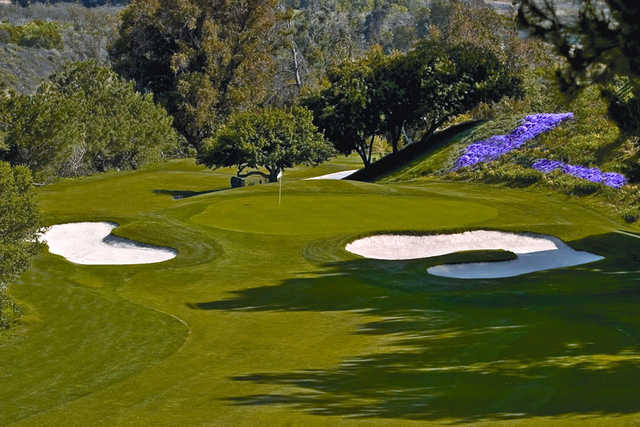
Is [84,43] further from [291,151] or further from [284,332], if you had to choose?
[284,332]

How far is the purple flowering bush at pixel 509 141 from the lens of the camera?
5766cm

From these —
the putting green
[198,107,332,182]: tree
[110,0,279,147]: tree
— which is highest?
[110,0,279,147]: tree

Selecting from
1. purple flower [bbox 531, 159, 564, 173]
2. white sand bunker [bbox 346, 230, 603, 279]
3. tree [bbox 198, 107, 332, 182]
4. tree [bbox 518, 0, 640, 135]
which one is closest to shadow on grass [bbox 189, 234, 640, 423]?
white sand bunker [bbox 346, 230, 603, 279]

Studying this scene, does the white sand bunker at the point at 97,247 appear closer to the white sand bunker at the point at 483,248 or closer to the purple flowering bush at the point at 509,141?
the white sand bunker at the point at 483,248

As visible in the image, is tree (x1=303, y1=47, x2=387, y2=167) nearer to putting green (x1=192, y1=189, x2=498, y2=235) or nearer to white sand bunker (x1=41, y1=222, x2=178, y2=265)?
putting green (x1=192, y1=189, x2=498, y2=235)

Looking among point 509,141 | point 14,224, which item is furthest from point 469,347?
point 509,141

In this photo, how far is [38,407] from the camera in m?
14.0

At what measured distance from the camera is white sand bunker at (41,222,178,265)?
30.8 m

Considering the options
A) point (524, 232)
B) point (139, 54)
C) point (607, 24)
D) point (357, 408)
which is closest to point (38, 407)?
point (357, 408)

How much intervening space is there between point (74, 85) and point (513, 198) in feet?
175

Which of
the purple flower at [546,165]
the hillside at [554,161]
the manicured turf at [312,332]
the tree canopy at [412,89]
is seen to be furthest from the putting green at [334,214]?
the tree canopy at [412,89]

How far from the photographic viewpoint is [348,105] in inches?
2618

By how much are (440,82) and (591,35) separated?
48.5 metres

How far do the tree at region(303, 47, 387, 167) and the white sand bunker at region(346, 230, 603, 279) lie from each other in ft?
109
